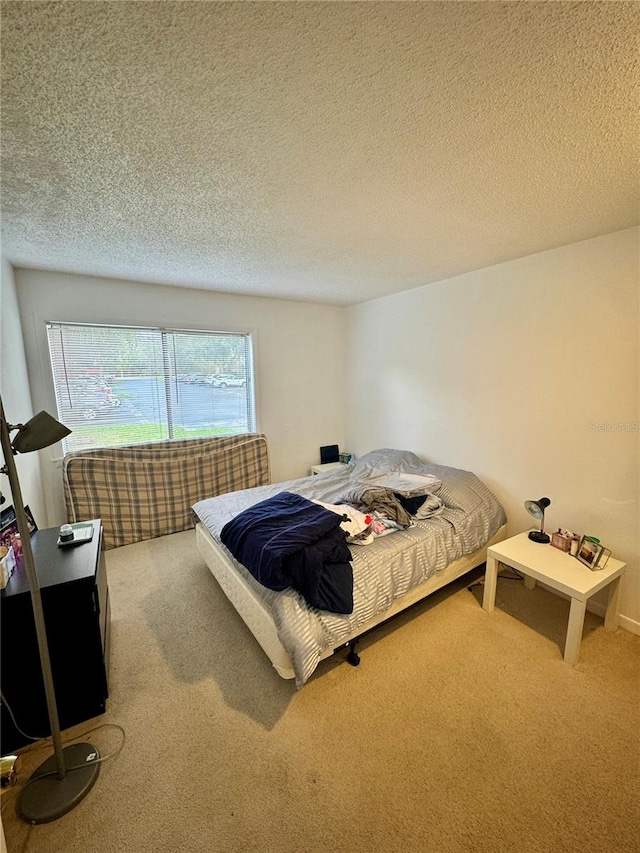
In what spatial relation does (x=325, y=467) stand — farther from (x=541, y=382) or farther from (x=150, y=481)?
(x=541, y=382)

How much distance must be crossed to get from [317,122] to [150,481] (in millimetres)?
3080

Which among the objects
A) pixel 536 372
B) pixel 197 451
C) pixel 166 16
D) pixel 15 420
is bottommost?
pixel 197 451

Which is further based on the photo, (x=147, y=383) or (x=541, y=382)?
(x=147, y=383)

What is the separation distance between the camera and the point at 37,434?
1.16 metres

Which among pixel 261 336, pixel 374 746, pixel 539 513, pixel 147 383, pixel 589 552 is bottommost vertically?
pixel 374 746

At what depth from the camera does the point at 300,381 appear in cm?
416

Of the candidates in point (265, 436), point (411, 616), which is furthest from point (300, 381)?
point (411, 616)

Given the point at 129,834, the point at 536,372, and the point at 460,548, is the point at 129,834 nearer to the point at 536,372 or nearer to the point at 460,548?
the point at 460,548

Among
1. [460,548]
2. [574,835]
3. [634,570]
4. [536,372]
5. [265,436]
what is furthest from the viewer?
[265,436]

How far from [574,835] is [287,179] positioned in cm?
273

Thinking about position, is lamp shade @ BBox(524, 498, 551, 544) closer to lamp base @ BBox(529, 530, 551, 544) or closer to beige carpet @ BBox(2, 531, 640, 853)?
lamp base @ BBox(529, 530, 551, 544)

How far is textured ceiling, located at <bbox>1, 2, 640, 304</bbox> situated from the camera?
0.82 m

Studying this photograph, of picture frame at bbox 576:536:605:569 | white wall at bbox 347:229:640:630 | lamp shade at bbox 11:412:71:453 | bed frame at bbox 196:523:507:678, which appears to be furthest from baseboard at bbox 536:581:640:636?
lamp shade at bbox 11:412:71:453

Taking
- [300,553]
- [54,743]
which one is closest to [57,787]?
[54,743]
